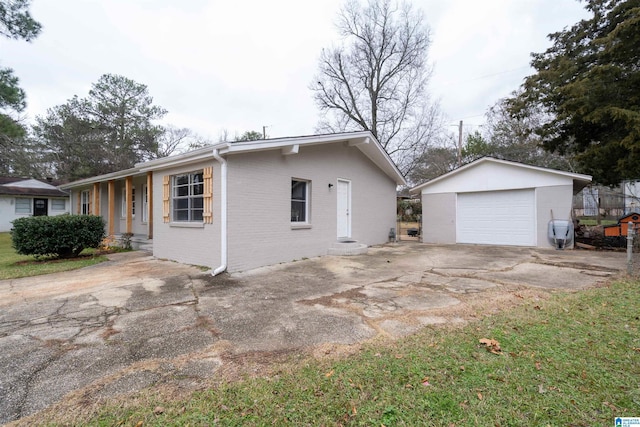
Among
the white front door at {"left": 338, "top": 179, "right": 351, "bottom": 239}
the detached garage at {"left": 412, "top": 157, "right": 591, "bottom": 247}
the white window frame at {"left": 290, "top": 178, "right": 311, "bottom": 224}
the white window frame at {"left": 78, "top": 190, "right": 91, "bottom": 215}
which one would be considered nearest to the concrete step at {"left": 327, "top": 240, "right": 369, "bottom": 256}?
the white front door at {"left": 338, "top": 179, "right": 351, "bottom": 239}

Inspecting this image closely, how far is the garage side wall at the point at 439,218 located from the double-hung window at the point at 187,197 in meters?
9.44

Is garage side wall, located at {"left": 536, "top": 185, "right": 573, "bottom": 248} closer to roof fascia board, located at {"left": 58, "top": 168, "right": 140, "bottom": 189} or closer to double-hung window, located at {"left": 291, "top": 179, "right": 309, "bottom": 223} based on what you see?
double-hung window, located at {"left": 291, "top": 179, "right": 309, "bottom": 223}

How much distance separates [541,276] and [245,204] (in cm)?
647

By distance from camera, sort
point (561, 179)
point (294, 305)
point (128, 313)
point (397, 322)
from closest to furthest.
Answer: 1. point (397, 322)
2. point (128, 313)
3. point (294, 305)
4. point (561, 179)

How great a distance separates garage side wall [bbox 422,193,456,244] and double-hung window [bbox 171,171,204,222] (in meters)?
9.44

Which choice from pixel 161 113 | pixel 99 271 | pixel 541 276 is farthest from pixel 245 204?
pixel 161 113

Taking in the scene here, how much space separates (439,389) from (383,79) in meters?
21.3

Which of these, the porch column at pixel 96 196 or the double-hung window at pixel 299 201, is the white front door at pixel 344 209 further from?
the porch column at pixel 96 196

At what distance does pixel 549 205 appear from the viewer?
10164mm

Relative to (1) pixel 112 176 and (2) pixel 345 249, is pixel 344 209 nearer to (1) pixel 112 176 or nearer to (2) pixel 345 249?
Answer: (2) pixel 345 249

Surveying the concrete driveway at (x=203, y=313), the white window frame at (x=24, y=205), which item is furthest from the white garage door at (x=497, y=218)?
the white window frame at (x=24, y=205)

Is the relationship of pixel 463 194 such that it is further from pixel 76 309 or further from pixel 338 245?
pixel 76 309

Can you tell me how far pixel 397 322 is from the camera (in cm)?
354

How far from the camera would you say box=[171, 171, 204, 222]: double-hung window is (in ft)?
24.2
